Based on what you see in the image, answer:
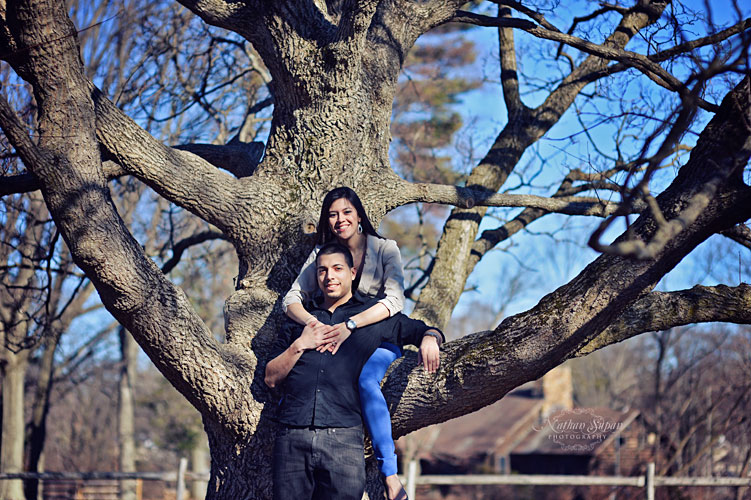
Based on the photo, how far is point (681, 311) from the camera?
376 cm

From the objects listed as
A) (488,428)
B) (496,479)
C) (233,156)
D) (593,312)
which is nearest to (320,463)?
(593,312)

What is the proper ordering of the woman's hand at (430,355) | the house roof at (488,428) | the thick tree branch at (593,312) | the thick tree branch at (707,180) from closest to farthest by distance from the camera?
the thick tree branch at (707,180) → the thick tree branch at (593,312) → the woman's hand at (430,355) → the house roof at (488,428)

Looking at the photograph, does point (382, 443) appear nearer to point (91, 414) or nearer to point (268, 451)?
point (268, 451)

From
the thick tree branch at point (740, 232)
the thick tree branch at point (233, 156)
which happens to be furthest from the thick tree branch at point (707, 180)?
the thick tree branch at point (233, 156)

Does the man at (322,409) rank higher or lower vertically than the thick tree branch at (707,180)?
lower

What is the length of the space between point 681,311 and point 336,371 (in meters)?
1.93

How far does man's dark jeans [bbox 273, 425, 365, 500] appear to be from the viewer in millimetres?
3334

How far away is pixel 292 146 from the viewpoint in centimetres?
471

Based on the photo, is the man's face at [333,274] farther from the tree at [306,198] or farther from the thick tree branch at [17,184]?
the thick tree branch at [17,184]

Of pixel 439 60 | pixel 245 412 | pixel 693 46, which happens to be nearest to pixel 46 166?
pixel 245 412

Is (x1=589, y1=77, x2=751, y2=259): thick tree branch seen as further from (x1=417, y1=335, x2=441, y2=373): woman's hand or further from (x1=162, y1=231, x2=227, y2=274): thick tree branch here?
(x1=162, y1=231, x2=227, y2=274): thick tree branch

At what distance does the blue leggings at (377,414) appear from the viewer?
11.0 feet

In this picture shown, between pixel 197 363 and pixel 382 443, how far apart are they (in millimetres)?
1091

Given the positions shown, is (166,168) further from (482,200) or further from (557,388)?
(557,388)
